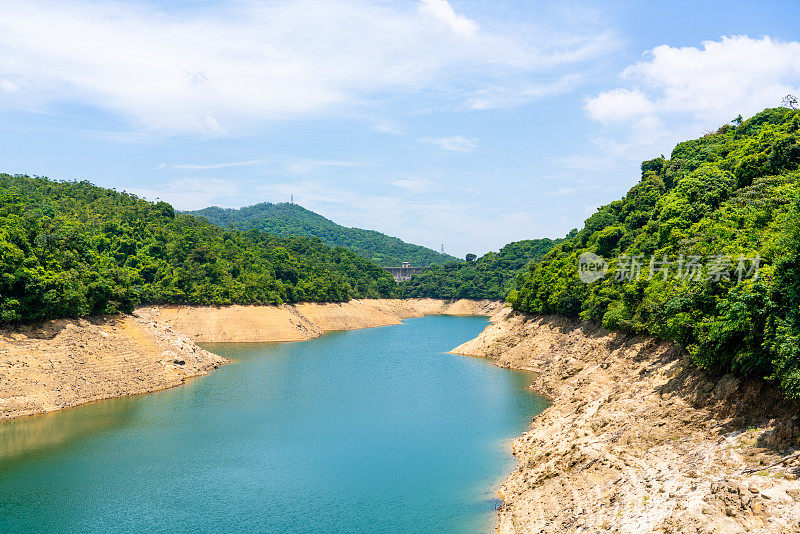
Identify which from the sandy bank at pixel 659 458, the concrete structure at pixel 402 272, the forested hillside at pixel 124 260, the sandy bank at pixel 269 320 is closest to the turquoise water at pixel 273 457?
the sandy bank at pixel 659 458

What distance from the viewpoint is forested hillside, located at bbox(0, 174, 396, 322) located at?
130 feet

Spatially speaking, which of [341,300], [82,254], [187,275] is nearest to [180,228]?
[187,275]

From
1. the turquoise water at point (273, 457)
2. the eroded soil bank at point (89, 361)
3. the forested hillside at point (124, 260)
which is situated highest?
the forested hillside at point (124, 260)

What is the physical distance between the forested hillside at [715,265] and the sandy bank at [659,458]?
1.52 metres

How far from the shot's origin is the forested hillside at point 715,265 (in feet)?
62.4

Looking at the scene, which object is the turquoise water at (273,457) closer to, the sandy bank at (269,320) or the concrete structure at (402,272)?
the sandy bank at (269,320)

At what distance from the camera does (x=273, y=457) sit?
28.8m

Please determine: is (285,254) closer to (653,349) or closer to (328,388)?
(328,388)

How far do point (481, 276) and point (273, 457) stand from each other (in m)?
120

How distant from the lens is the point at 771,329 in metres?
18.5

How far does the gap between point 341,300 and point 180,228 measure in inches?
1266

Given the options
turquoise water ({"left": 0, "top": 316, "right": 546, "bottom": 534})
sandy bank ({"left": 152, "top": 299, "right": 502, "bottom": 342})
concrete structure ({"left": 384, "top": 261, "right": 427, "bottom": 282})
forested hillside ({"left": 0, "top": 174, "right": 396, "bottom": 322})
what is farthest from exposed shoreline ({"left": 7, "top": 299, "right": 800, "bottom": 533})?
concrete structure ({"left": 384, "top": 261, "right": 427, "bottom": 282})

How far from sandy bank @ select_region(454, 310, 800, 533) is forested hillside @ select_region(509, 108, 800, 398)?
1.52 metres

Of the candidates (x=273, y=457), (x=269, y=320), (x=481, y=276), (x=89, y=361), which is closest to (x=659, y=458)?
(x=273, y=457)
